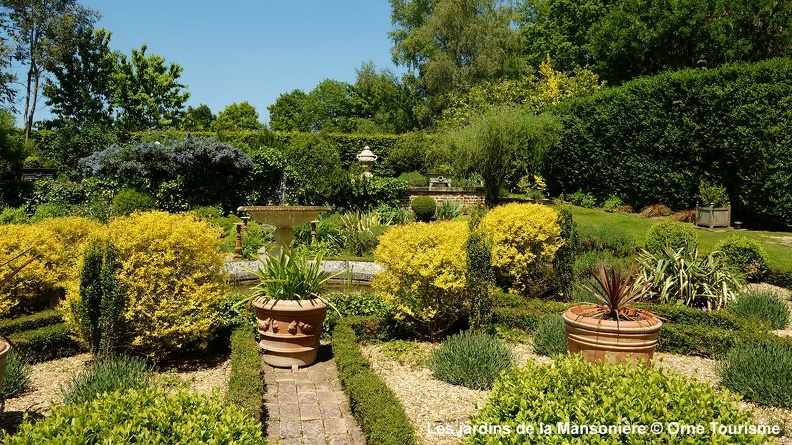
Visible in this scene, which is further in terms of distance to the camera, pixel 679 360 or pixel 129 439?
pixel 679 360

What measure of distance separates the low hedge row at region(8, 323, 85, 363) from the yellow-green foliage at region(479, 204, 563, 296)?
4.90m

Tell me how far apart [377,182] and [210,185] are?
502 centimetres

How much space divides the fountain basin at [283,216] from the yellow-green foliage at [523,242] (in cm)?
291

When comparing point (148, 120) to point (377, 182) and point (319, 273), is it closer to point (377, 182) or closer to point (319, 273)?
point (377, 182)

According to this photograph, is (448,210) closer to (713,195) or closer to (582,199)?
→ (582,199)

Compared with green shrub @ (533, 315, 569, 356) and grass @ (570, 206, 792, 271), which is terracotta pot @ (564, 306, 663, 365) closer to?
green shrub @ (533, 315, 569, 356)

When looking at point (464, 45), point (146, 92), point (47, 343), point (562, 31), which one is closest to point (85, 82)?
point (146, 92)

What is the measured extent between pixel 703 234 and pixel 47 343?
1309 centimetres

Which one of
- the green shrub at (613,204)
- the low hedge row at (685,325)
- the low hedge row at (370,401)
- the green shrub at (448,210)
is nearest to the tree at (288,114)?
the green shrub at (448,210)

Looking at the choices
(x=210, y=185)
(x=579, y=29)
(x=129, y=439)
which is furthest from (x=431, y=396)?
(x=579, y=29)

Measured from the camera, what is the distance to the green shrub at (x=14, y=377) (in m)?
4.42

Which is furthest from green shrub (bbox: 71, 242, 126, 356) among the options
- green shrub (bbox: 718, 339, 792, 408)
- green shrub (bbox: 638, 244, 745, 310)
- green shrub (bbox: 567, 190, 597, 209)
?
green shrub (bbox: 567, 190, 597, 209)

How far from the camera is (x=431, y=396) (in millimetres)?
4668

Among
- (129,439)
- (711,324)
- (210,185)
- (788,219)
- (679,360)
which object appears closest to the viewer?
(129,439)
